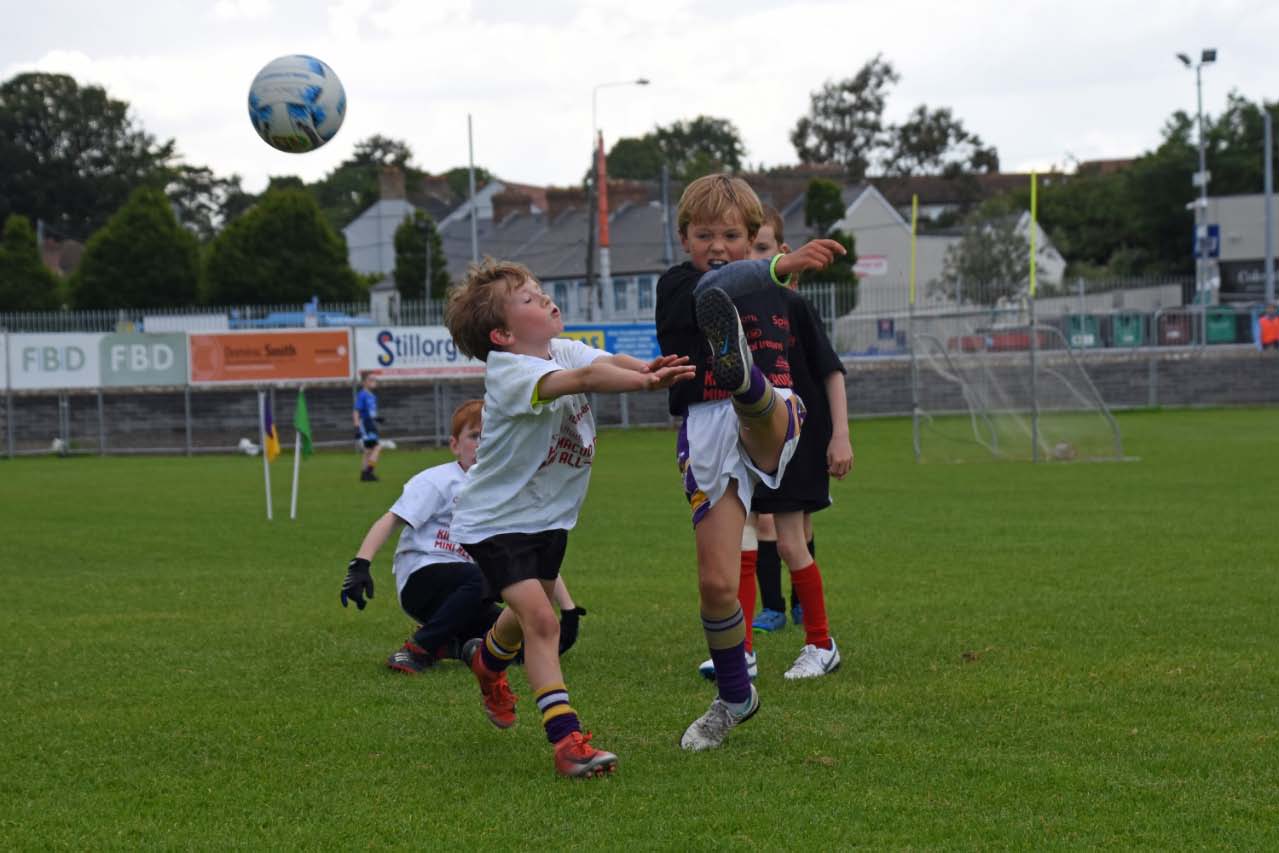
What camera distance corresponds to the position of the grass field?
420 cm

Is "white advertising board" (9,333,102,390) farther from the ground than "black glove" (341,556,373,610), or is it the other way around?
"white advertising board" (9,333,102,390)

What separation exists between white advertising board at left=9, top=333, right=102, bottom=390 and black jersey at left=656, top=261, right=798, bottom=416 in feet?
82.9

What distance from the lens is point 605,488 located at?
58.1 feet

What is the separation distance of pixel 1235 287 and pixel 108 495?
54.5 m

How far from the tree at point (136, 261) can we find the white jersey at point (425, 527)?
44.6 meters

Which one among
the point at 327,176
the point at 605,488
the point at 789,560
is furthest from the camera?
the point at 327,176

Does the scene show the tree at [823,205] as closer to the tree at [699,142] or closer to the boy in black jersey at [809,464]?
the boy in black jersey at [809,464]

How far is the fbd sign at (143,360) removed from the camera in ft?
93.7

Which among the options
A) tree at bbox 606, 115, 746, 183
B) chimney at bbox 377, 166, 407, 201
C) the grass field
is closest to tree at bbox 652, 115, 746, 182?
tree at bbox 606, 115, 746, 183

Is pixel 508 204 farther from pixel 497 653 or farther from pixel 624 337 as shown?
pixel 497 653

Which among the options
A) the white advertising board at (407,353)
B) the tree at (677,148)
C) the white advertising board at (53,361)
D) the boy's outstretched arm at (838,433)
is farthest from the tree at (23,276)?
the tree at (677,148)

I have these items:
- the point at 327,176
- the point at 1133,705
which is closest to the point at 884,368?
the point at 1133,705

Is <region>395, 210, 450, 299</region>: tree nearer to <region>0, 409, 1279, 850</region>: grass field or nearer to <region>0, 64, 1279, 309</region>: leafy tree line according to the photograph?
<region>0, 64, 1279, 309</region>: leafy tree line

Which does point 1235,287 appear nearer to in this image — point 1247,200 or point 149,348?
point 1247,200
